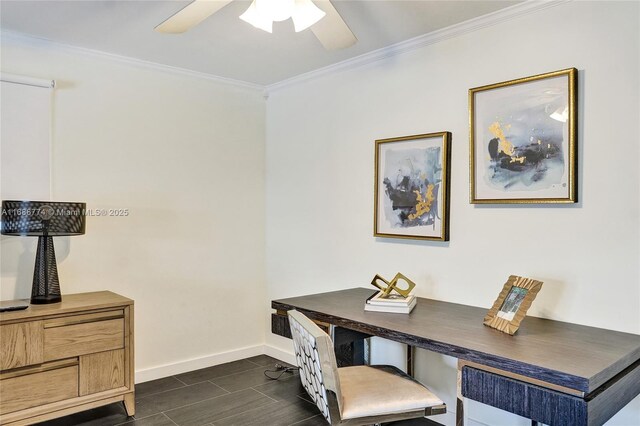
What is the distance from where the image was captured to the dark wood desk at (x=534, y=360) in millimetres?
1485

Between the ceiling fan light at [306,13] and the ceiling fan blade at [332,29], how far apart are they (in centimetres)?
5

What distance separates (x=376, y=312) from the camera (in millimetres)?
2391

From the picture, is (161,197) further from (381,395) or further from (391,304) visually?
(381,395)

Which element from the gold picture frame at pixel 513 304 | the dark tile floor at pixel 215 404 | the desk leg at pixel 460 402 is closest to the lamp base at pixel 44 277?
the dark tile floor at pixel 215 404

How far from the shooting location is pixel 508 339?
1887 millimetres

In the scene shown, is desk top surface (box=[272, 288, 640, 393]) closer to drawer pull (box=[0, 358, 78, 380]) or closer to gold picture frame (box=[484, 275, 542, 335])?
gold picture frame (box=[484, 275, 542, 335])

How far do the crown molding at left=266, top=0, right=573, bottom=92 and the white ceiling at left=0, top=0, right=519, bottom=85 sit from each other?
0.16 feet

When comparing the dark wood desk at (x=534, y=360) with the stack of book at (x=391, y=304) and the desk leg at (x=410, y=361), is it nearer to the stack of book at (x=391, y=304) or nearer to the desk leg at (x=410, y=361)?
the stack of book at (x=391, y=304)

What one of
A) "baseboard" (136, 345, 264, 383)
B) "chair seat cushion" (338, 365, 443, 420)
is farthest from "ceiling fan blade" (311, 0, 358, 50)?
"baseboard" (136, 345, 264, 383)

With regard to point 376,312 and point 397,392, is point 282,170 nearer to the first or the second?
point 376,312

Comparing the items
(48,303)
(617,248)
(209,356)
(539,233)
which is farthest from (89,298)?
(617,248)

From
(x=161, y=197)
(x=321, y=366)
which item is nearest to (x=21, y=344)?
(x=161, y=197)

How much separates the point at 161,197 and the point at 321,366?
2.19 m

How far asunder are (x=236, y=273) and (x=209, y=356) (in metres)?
0.70
